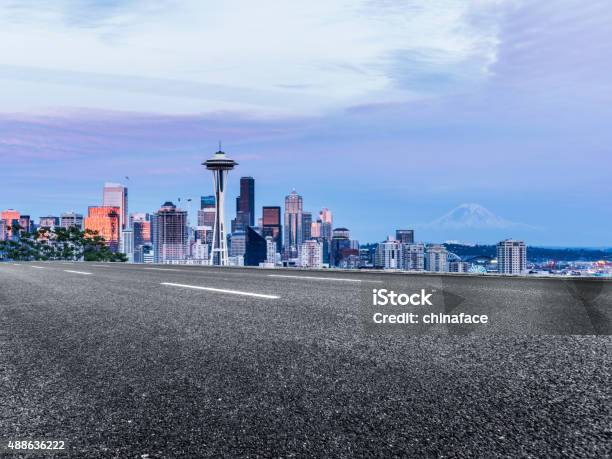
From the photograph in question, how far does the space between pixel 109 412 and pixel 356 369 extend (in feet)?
4.76

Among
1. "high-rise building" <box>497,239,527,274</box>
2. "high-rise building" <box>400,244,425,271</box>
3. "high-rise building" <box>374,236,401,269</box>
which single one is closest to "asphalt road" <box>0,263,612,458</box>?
"high-rise building" <box>497,239,527,274</box>

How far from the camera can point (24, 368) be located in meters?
3.87

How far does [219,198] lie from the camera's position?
398 ft

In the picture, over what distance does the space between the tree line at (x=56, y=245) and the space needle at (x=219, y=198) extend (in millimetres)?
21552

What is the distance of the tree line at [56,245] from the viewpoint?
10719 cm

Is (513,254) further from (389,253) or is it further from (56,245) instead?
(56,245)

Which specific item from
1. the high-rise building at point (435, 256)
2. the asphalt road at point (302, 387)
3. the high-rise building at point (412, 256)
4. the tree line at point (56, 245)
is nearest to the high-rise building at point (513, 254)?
the high-rise building at point (435, 256)

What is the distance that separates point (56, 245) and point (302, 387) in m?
116

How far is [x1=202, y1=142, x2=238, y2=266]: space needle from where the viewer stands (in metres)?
122

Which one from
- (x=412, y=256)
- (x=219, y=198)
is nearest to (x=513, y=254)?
(x=412, y=256)

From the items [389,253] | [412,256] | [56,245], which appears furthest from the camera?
[389,253]

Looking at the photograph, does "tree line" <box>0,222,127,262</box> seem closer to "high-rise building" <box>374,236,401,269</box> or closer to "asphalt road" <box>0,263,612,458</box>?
"high-rise building" <box>374,236,401,269</box>

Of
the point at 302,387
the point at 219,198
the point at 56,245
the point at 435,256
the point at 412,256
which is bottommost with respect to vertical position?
the point at 412,256

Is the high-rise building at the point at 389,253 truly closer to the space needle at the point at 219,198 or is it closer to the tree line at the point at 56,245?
the space needle at the point at 219,198
